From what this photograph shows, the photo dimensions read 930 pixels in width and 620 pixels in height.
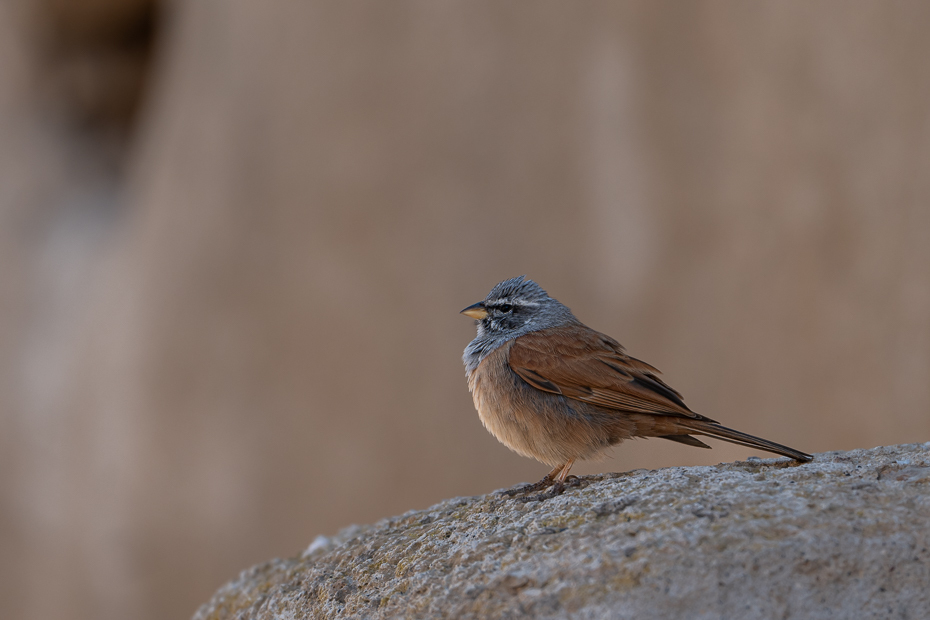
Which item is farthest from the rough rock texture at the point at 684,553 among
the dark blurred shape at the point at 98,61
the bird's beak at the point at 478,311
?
the dark blurred shape at the point at 98,61

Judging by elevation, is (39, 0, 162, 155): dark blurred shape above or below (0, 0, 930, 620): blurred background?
above

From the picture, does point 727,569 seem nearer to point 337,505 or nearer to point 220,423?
point 337,505

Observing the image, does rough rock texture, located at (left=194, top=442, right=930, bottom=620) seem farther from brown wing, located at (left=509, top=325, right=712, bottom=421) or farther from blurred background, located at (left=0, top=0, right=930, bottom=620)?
blurred background, located at (left=0, top=0, right=930, bottom=620)

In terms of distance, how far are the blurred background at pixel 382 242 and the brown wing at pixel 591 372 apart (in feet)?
1.05

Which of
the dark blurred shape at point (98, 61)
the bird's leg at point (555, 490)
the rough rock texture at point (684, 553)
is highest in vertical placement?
the dark blurred shape at point (98, 61)

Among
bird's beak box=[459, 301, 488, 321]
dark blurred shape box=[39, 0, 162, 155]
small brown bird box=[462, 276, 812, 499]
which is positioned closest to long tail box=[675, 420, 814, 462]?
small brown bird box=[462, 276, 812, 499]

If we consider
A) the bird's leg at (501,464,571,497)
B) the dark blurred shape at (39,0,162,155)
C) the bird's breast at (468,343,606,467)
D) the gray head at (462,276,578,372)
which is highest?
the dark blurred shape at (39,0,162,155)

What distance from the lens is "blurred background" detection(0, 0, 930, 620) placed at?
5648 mm

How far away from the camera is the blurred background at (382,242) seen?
565 centimetres

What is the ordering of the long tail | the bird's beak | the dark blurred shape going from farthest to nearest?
the dark blurred shape < the bird's beak < the long tail

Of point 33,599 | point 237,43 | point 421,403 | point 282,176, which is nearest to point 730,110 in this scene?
point 421,403

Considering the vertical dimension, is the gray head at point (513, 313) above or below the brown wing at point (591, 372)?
above

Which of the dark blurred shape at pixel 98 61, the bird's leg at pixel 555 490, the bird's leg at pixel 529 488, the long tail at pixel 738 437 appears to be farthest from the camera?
the dark blurred shape at pixel 98 61

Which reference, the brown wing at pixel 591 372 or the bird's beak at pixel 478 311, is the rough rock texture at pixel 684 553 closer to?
the brown wing at pixel 591 372
